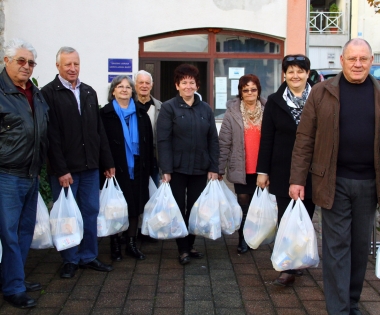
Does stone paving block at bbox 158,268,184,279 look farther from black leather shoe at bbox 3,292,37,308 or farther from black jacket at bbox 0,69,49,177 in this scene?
black jacket at bbox 0,69,49,177

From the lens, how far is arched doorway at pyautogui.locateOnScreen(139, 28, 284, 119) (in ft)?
34.6

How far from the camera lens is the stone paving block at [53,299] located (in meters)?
4.03

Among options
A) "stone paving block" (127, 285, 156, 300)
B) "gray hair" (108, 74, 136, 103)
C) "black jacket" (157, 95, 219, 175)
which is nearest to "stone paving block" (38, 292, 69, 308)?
"stone paving block" (127, 285, 156, 300)

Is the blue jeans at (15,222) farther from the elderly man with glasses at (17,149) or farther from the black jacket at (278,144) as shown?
the black jacket at (278,144)

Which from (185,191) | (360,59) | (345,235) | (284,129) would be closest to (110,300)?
(185,191)

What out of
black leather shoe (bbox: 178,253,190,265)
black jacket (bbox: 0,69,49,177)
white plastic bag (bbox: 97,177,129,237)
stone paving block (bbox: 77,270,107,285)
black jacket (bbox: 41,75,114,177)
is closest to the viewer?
black jacket (bbox: 0,69,49,177)

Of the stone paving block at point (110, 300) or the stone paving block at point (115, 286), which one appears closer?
the stone paving block at point (110, 300)

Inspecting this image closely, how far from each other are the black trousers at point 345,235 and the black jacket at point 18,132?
217 cm

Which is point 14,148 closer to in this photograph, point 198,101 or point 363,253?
point 198,101

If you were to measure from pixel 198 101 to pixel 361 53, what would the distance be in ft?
6.52

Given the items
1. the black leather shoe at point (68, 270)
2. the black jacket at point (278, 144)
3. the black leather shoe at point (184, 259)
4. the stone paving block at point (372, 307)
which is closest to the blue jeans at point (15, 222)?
the black leather shoe at point (68, 270)

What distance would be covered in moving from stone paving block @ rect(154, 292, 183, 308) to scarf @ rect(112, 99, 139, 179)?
136 cm

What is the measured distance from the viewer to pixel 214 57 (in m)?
10.7

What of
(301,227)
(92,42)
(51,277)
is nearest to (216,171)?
(301,227)
